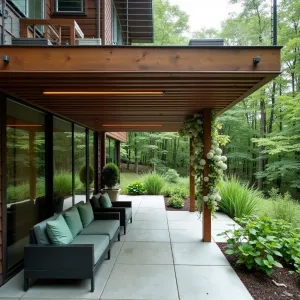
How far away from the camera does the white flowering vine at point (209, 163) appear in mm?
4613

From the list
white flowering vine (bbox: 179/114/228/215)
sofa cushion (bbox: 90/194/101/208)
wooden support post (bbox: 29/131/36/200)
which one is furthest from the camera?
sofa cushion (bbox: 90/194/101/208)

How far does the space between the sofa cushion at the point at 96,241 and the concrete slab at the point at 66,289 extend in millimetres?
316

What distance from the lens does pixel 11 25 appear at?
13.6 ft

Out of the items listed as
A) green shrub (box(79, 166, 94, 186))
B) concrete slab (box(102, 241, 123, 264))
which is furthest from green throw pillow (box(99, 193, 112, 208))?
green shrub (box(79, 166, 94, 186))

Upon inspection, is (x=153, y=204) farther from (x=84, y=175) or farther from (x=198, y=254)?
(x=198, y=254)

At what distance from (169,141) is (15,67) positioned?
859 inches

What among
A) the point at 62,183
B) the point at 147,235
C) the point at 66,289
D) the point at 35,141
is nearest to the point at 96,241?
the point at 66,289

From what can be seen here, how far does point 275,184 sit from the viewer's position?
15234mm

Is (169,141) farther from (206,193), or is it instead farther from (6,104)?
(6,104)

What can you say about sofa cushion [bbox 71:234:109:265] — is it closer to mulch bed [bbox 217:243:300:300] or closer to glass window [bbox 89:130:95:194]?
mulch bed [bbox 217:243:300:300]

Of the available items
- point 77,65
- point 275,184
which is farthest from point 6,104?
point 275,184

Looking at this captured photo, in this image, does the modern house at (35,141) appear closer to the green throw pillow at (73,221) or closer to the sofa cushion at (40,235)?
the sofa cushion at (40,235)

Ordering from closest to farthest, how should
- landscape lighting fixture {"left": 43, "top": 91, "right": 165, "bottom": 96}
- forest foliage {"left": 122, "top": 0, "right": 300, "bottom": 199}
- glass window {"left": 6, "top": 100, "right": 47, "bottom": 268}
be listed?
1. landscape lighting fixture {"left": 43, "top": 91, "right": 165, "bottom": 96}
2. glass window {"left": 6, "top": 100, "right": 47, "bottom": 268}
3. forest foliage {"left": 122, "top": 0, "right": 300, "bottom": 199}

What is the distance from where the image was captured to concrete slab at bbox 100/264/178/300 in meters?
2.92
